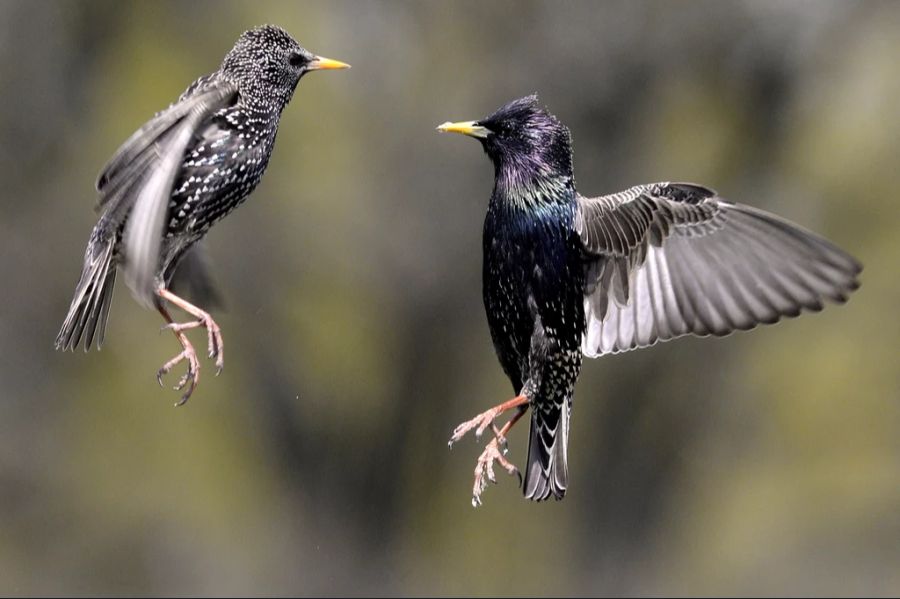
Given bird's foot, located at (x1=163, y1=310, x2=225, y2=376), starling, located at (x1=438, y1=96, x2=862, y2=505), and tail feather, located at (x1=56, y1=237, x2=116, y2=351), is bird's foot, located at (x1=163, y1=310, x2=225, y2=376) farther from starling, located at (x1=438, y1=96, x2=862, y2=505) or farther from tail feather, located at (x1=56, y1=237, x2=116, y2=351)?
starling, located at (x1=438, y1=96, x2=862, y2=505)

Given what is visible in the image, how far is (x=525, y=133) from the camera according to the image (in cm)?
418

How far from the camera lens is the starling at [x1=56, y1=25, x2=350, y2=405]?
3559 mm

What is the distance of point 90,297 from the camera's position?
391cm

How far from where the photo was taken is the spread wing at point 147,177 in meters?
3.46

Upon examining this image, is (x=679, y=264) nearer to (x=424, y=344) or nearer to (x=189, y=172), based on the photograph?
(x=189, y=172)

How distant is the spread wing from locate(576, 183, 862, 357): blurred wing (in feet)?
4.13

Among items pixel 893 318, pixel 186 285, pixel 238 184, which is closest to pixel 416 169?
pixel 893 318

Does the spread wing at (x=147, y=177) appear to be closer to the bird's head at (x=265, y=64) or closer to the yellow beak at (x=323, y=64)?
the bird's head at (x=265, y=64)

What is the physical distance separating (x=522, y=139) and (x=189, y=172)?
3.13 feet

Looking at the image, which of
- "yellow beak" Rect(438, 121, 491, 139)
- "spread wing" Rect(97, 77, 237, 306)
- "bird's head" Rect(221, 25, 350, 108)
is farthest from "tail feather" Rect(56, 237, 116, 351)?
"yellow beak" Rect(438, 121, 491, 139)

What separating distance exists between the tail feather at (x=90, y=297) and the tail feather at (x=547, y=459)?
132 cm

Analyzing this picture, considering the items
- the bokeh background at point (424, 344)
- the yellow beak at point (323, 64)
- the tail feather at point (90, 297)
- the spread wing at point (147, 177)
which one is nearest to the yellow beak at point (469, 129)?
the yellow beak at point (323, 64)

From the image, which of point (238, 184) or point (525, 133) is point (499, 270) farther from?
point (238, 184)

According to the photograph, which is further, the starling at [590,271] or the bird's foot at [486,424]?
the starling at [590,271]
